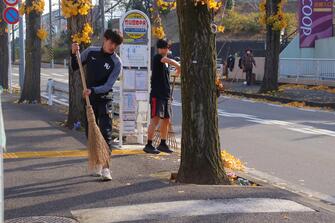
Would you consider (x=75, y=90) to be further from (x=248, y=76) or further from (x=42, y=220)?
(x=248, y=76)

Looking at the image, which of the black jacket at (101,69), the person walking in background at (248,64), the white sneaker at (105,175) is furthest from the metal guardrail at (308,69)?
the white sneaker at (105,175)

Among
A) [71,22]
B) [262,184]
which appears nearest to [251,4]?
[71,22]

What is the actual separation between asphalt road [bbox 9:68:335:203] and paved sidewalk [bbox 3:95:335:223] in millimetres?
1583

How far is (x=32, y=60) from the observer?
20.7 meters

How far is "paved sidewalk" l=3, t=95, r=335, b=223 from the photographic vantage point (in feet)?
19.4

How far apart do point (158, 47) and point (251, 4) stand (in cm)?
6524

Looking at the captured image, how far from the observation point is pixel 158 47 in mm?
10047

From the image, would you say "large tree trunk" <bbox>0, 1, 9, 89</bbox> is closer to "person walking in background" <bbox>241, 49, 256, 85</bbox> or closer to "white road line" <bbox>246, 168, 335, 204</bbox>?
"person walking in background" <bbox>241, 49, 256, 85</bbox>

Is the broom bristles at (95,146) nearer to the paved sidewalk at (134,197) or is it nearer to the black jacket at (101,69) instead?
the paved sidewalk at (134,197)

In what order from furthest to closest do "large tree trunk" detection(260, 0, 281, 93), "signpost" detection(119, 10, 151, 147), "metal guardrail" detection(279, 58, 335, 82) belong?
"metal guardrail" detection(279, 58, 335, 82) → "large tree trunk" detection(260, 0, 281, 93) → "signpost" detection(119, 10, 151, 147)

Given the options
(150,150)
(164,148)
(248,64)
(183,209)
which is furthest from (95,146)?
(248,64)

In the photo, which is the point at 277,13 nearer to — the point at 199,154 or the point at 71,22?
the point at 71,22

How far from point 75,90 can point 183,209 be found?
767 centimetres

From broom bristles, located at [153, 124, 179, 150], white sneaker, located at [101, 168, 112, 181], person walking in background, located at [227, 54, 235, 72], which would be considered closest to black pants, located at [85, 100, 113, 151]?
white sneaker, located at [101, 168, 112, 181]
